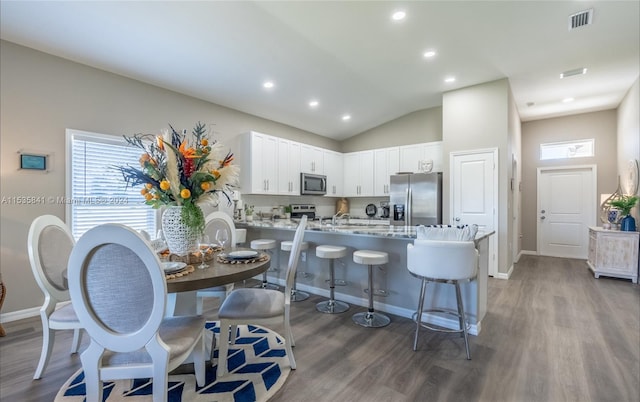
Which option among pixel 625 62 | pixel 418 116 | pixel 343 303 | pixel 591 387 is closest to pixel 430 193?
pixel 418 116

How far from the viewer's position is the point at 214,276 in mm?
1665

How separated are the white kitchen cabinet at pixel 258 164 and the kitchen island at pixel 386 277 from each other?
1.03 metres

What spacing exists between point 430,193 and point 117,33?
16.4ft

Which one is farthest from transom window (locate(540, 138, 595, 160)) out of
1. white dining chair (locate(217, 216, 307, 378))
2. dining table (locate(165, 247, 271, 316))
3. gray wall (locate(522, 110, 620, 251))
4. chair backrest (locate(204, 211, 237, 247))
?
dining table (locate(165, 247, 271, 316))

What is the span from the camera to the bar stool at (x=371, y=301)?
115 inches

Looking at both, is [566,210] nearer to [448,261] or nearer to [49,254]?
[448,261]

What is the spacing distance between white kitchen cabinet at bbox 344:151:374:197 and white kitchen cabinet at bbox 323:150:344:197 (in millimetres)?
152

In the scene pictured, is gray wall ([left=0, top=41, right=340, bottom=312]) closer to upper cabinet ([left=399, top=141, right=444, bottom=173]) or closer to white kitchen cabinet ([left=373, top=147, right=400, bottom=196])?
white kitchen cabinet ([left=373, top=147, right=400, bottom=196])

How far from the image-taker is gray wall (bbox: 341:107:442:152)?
6.04 m

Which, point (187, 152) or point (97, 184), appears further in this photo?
point (97, 184)

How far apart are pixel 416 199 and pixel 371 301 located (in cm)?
291

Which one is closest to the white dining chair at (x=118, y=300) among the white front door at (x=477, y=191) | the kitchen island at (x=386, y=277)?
the kitchen island at (x=386, y=277)

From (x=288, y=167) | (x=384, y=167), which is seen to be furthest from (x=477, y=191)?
(x=288, y=167)

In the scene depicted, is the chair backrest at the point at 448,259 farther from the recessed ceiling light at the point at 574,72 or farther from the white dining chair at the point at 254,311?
the recessed ceiling light at the point at 574,72
